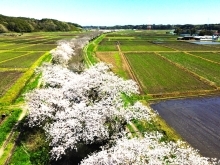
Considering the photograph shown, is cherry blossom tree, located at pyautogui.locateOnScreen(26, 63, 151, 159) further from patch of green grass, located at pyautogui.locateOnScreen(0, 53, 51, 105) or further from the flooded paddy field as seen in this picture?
patch of green grass, located at pyautogui.locateOnScreen(0, 53, 51, 105)

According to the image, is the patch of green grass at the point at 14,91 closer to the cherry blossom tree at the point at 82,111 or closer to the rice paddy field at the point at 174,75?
the cherry blossom tree at the point at 82,111

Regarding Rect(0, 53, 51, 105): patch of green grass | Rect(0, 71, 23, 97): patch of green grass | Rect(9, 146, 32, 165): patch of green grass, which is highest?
Rect(0, 53, 51, 105): patch of green grass

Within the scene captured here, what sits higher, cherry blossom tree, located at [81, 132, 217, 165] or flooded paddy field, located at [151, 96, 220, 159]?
cherry blossom tree, located at [81, 132, 217, 165]

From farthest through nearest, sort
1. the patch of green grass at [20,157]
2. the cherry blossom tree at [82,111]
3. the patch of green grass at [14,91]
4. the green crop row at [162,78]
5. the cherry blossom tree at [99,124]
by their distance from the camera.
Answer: the green crop row at [162,78] < the patch of green grass at [14,91] < the cherry blossom tree at [82,111] < the patch of green grass at [20,157] < the cherry blossom tree at [99,124]

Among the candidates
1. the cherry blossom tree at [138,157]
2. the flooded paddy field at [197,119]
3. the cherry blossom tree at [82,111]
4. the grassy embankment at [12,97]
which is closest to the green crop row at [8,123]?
the grassy embankment at [12,97]

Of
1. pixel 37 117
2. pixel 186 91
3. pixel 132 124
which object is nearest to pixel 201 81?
pixel 186 91

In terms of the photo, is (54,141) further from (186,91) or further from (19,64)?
(19,64)

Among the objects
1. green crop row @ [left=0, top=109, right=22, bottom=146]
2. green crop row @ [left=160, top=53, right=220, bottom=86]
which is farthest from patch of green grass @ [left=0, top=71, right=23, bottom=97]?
green crop row @ [left=160, top=53, right=220, bottom=86]
